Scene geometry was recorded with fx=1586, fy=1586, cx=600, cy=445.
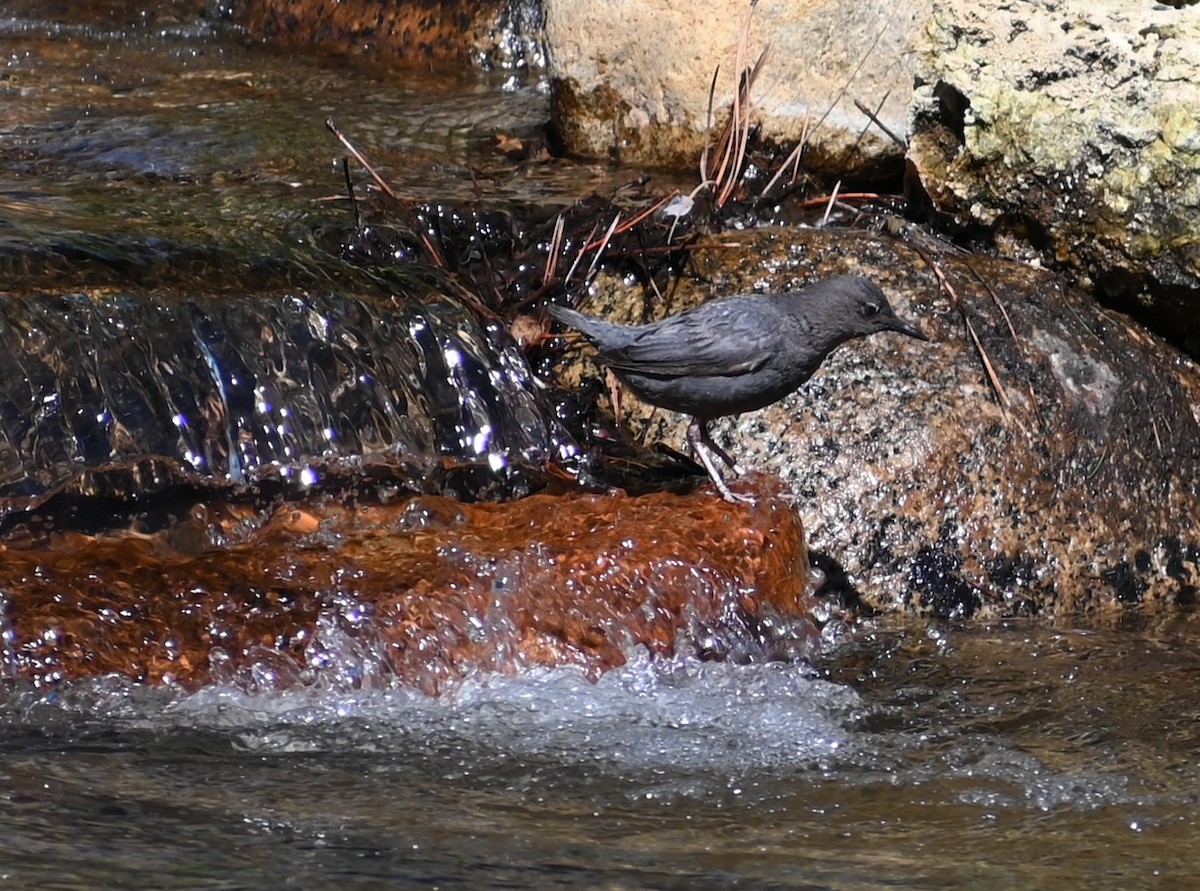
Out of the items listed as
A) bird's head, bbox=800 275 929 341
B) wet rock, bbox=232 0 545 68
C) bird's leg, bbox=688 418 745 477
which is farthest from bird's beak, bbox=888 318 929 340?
wet rock, bbox=232 0 545 68

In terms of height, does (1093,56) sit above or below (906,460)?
above

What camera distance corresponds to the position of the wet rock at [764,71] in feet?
20.5

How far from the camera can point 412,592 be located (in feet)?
13.9

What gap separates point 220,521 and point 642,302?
70.4 inches

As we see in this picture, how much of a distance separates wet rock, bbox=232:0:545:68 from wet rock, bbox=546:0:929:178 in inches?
89.8

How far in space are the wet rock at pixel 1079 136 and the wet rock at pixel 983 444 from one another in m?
0.24

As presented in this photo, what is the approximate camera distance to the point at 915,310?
549cm

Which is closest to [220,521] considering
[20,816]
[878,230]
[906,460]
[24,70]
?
[20,816]

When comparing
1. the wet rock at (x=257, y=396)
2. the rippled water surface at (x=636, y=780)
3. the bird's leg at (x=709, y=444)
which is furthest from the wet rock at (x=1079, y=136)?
the wet rock at (x=257, y=396)

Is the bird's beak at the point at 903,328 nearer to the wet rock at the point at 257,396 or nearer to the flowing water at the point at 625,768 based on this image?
the flowing water at the point at 625,768

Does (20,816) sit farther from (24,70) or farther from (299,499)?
(24,70)

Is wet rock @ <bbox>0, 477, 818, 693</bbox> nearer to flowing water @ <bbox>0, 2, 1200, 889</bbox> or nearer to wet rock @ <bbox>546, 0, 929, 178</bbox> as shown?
flowing water @ <bbox>0, 2, 1200, 889</bbox>

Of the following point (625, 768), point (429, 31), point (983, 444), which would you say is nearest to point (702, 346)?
point (983, 444)

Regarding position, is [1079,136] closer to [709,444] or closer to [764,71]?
[764,71]
